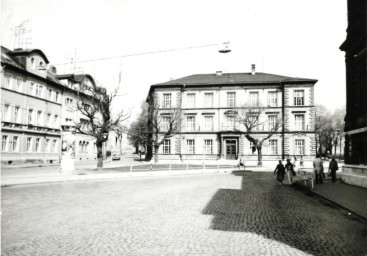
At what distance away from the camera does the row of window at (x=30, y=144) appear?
89.0 feet

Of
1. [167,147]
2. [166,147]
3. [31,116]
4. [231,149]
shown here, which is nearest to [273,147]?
[231,149]

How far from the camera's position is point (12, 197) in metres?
11.5

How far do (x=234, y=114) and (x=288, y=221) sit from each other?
1548 inches

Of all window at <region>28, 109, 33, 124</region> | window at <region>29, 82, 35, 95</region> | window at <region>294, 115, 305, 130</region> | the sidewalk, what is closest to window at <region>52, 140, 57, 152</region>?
window at <region>28, 109, 33, 124</region>

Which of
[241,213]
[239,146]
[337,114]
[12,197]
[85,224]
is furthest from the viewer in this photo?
[337,114]

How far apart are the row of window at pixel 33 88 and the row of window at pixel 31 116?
1.97 meters

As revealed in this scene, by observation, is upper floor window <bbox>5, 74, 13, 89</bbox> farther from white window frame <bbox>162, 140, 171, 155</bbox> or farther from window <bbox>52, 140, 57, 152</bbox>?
white window frame <bbox>162, 140, 171, 155</bbox>

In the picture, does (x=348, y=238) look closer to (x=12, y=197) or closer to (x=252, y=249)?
(x=252, y=249)

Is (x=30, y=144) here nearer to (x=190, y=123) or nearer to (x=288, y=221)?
(x=190, y=123)

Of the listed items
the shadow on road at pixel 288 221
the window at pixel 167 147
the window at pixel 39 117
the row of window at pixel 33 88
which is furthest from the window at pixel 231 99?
the shadow on road at pixel 288 221

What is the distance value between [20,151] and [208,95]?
29870 mm

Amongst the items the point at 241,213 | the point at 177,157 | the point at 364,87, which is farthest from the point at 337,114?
the point at 241,213

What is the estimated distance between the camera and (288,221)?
8.33 m

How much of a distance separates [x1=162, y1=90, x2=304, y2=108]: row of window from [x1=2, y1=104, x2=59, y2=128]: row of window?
17679mm
